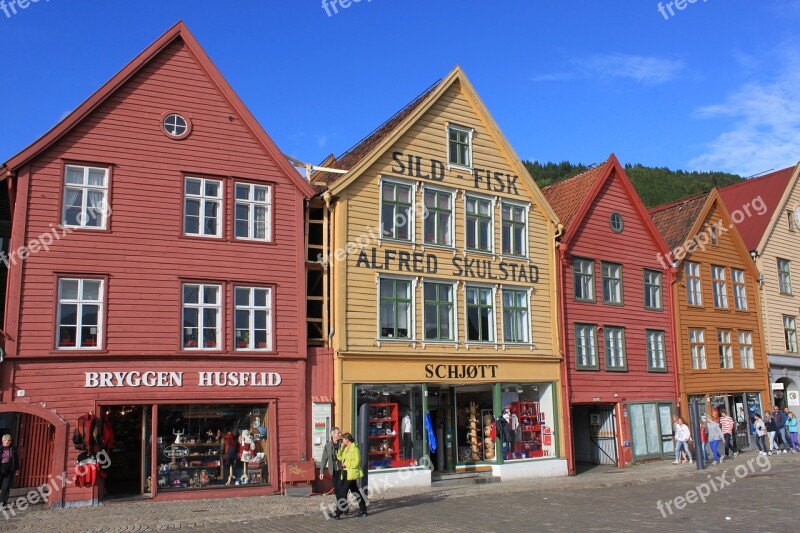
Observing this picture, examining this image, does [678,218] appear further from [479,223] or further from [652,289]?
[479,223]

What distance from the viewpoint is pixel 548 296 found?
2853 cm

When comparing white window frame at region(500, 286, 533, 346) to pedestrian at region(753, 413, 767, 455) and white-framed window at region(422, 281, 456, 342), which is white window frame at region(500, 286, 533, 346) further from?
pedestrian at region(753, 413, 767, 455)

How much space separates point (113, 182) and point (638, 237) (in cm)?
2078

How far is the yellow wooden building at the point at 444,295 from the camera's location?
78.1ft

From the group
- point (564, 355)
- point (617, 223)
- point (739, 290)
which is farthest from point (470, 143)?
point (739, 290)

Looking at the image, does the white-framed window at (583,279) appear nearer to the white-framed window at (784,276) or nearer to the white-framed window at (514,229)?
the white-framed window at (514,229)

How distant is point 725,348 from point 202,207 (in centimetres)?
2436

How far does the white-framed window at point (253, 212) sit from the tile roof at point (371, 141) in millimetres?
3830

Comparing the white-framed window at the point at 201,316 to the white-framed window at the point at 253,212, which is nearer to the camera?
the white-framed window at the point at 201,316

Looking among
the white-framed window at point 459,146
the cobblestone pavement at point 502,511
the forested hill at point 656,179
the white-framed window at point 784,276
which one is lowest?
the cobblestone pavement at point 502,511

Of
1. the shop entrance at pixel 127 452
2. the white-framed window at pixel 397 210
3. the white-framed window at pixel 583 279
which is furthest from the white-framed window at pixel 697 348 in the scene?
the shop entrance at pixel 127 452

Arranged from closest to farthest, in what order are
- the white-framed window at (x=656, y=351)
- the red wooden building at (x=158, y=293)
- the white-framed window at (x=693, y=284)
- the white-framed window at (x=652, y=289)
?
the red wooden building at (x=158, y=293) → the white-framed window at (x=656, y=351) → the white-framed window at (x=652, y=289) → the white-framed window at (x=693, y=284)

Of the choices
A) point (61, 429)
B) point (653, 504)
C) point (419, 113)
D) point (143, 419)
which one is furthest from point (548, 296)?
point (61, 429)

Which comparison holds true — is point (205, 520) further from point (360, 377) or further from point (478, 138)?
point (478, 138)
